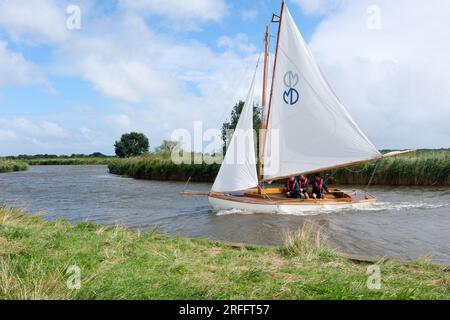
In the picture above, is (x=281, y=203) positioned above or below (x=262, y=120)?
below

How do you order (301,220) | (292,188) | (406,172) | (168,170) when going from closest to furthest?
1. (301,220)
2. (292,188)
3. (406,172)
4. (168,170)

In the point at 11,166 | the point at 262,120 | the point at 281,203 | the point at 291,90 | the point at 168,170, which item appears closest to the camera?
the point at 281,203

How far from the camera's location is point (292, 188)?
59.3 feet

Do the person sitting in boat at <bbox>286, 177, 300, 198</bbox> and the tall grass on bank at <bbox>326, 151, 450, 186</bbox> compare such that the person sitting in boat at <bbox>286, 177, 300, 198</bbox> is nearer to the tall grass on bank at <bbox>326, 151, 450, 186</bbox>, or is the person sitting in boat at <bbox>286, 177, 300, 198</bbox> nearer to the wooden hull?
the wooden hull

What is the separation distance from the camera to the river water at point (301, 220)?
10.9 metres

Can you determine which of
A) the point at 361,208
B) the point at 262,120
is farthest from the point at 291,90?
the point at 361,208

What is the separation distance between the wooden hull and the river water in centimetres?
43

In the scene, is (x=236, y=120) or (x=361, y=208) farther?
(x=236, y=120)

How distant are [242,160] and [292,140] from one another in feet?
8.23

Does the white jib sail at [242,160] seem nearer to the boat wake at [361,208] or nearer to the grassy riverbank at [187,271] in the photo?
the boat wake at [361,208]

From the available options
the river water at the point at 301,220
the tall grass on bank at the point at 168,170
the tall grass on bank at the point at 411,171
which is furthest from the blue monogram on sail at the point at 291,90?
the tall grass on bank at the point at 168,170

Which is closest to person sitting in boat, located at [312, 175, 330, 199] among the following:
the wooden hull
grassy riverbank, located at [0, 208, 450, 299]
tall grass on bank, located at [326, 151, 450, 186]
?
the wooden hull

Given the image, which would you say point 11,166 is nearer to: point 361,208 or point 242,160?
point 242,160
